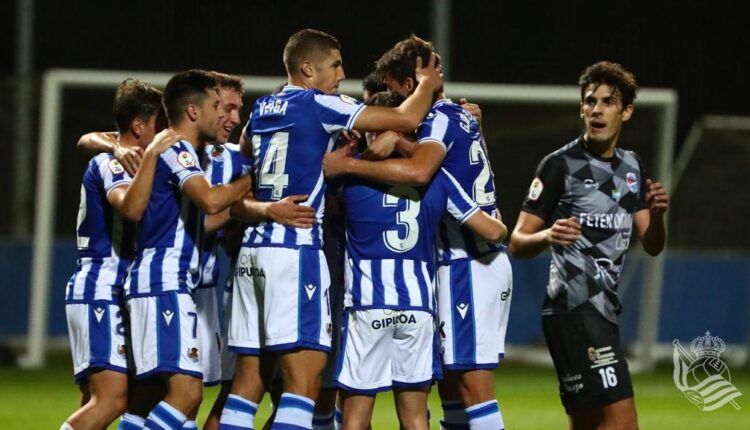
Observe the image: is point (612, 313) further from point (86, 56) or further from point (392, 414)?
point (86, 56)

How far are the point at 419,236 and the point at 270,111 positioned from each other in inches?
38.0

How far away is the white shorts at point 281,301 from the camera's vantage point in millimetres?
6086

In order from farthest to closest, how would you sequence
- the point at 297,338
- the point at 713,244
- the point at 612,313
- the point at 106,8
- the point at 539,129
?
the point at 106,8
the point at 713,244
the point at 539,129
the point at 612,313
the point at 297,338

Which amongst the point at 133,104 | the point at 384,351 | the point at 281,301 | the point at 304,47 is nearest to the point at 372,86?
the point at 304,47

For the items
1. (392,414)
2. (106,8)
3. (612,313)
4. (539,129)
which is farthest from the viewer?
(106,8)

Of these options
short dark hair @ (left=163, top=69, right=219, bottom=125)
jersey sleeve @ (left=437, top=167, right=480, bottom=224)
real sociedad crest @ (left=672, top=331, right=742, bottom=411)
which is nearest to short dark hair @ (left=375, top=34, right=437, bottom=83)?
jersey sleeve @ (left=437, top=167, right=480, bottom=224)

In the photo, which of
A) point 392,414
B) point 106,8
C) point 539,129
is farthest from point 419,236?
point 106,8

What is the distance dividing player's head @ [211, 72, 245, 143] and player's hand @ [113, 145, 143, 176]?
1.40 feet

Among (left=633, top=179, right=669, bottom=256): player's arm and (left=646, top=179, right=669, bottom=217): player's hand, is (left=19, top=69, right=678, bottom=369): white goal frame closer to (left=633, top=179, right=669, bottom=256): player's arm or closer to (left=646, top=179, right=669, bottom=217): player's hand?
(left=633, top=179, right=669, bottom=256): player's arm

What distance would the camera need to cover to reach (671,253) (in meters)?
14.5

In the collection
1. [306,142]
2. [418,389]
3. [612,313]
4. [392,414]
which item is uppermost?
[306,142]

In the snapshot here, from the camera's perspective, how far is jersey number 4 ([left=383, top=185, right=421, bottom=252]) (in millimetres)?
6203

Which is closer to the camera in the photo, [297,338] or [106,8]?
[297,338]

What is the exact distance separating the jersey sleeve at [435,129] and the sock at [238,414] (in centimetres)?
157
